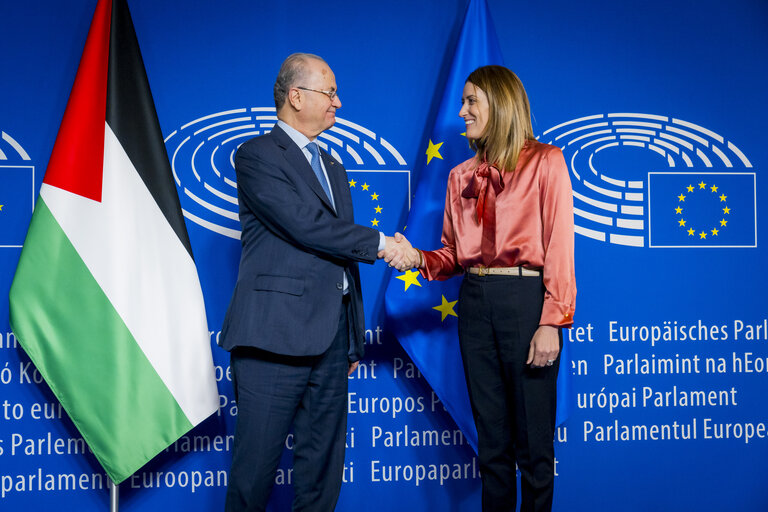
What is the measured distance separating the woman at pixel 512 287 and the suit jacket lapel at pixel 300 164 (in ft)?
1.53

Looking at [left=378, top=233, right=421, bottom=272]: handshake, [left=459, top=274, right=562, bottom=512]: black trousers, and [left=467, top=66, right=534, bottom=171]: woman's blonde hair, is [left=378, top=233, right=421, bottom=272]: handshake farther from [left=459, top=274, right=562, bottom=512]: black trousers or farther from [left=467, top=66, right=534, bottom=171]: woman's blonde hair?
[left=467, top=66, right=534, bottom=171]: woman's blonde hair

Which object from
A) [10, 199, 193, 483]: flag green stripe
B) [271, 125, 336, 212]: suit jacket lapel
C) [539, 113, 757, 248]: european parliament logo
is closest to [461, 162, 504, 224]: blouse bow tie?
[271, 125, 336, 212]: suit jacket lapel

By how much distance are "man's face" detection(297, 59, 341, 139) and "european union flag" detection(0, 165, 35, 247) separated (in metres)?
1.29

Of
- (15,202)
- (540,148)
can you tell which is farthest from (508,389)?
(15,202)

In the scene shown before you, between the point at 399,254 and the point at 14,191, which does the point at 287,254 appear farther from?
the point at 14,191

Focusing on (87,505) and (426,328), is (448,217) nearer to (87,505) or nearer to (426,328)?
(426,328)

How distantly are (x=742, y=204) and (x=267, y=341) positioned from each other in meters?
2.25

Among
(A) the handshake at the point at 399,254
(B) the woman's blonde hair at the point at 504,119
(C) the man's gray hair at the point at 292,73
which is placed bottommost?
(A) the handshake at the point at 399,254

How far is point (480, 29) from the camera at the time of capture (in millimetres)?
2529

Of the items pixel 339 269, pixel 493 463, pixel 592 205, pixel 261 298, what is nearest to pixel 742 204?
pixel 592 205

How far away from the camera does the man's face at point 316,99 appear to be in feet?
6.50

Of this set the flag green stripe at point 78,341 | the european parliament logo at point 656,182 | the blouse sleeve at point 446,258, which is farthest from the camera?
the european parliament logo at point 656,182

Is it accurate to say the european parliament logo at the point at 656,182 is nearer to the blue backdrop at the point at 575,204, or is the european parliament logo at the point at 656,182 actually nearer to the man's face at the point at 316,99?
the blue backdrop at the point at 575,204

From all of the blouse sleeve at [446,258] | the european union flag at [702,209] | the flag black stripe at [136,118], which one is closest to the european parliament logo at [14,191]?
the flag black stripe at [136,118]
